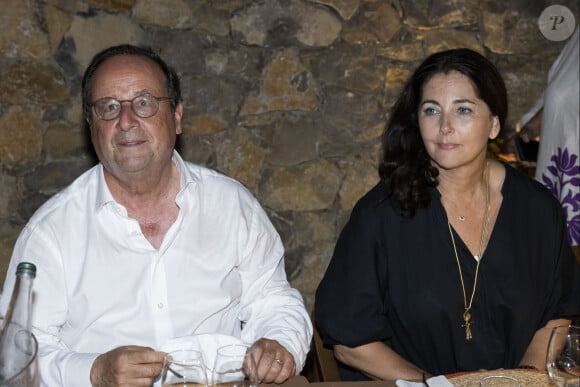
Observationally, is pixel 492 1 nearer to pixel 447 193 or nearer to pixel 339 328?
pixel 447 193

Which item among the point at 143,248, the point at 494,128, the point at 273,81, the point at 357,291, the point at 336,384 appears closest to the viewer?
the point at 336,384

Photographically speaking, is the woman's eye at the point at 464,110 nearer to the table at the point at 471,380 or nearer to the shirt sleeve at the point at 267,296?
the shirt sleeve at the point at 267,296

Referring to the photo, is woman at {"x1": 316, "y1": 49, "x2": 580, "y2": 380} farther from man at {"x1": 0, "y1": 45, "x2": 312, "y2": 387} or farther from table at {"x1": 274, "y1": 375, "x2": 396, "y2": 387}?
table at {"x1": 274, "y1": 375, "x2": 396, "y2": 387}

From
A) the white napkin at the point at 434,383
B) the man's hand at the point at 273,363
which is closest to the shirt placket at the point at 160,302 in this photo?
the man's hand at the point at 273,363

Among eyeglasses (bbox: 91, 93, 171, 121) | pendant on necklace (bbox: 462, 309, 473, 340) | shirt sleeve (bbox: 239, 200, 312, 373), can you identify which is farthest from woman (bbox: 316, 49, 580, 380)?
eyeglasses (bbox: 91, 93, 171, 121)

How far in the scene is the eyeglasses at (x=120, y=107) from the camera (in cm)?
216

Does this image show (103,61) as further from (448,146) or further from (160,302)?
(448,146)

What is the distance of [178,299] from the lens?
2.15 meters

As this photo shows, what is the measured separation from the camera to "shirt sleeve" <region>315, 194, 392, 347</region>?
2297 millimetres

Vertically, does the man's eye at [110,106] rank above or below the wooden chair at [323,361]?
above

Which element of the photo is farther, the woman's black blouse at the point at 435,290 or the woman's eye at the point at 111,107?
the woman's black blouse at the point at 435,290

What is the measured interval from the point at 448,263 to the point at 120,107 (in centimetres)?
100

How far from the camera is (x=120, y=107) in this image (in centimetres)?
217

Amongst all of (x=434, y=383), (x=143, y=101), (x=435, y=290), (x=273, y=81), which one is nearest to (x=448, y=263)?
(x=435, y=290)
